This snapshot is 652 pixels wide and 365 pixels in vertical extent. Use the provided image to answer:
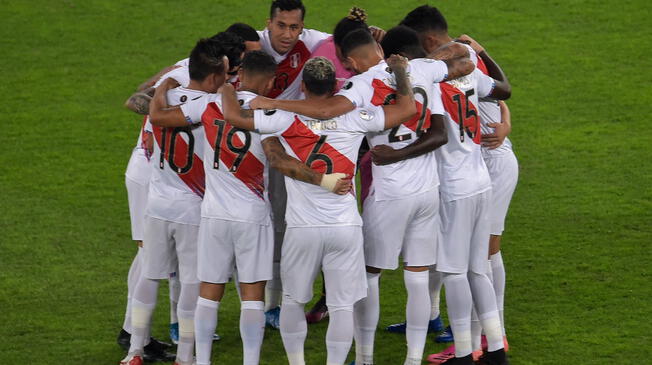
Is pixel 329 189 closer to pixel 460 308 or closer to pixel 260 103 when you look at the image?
pixel 260 103

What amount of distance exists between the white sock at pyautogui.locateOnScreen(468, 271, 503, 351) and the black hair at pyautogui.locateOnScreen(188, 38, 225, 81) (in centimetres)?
200

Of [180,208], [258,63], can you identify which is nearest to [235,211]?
[180,208]

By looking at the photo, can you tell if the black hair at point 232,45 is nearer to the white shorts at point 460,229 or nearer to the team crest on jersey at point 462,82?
the team crest on jersey at point 462,82

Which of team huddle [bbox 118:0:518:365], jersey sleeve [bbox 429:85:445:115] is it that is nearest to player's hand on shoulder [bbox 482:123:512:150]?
team huddle [bbox 118:0:518:365]

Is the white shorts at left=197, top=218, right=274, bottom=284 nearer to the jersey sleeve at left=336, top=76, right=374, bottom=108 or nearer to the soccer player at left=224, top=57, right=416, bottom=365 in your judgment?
the soccer player at left=224, top=57, right=416, bottom=365

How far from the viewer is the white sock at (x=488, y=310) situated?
6688mm

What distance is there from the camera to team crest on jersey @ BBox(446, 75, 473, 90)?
664 centimetres

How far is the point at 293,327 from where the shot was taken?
20.8 ft

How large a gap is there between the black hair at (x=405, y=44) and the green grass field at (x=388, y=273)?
200 centimetres

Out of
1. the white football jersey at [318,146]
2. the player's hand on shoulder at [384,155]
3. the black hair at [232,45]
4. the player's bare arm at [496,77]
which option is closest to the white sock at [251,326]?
the white football jersey at [318,146]

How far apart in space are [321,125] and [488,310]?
159 cm

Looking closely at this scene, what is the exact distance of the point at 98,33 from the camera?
14469 millimetres

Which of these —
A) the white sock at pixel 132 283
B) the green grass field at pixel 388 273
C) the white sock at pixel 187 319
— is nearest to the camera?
the white sock at pixel 187 319

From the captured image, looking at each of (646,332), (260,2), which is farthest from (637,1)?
(646,332)
